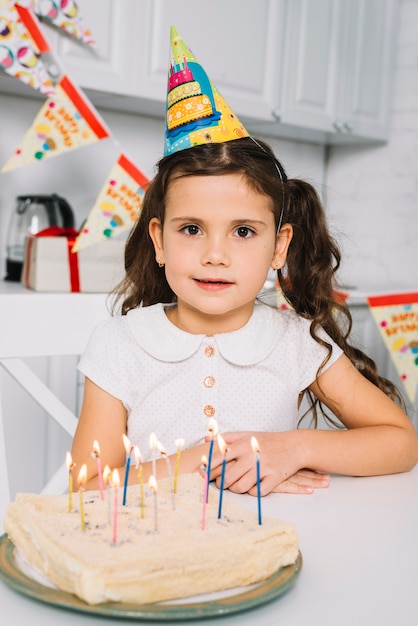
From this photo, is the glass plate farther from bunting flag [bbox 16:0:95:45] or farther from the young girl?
bunting flag [bbox 16:0:95:45]

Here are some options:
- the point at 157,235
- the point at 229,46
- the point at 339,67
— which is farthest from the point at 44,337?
the point at 339,67

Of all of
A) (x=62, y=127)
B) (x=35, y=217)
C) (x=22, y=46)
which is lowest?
(x=35, y=217)

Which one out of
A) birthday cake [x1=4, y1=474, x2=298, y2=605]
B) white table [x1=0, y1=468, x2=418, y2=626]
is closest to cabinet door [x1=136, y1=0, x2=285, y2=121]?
white table [x1=0, y1=468, x2=418, y2=626]

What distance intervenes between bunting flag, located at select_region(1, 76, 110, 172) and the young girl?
81 cm

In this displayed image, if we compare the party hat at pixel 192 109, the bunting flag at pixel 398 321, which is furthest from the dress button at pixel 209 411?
the bunting flag at pixel 398 321

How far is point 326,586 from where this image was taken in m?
0.59

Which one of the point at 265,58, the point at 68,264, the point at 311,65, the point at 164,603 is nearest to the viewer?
the point at 164,603

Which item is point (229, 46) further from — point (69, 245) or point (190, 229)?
point (190, 229)

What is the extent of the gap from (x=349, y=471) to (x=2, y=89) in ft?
6.43

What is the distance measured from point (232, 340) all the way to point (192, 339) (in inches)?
2.3

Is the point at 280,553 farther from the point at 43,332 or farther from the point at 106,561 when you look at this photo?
the point at 43,332

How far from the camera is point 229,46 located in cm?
275

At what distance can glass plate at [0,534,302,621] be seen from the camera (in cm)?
51

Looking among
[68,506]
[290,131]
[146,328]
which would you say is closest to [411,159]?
[290,131]
